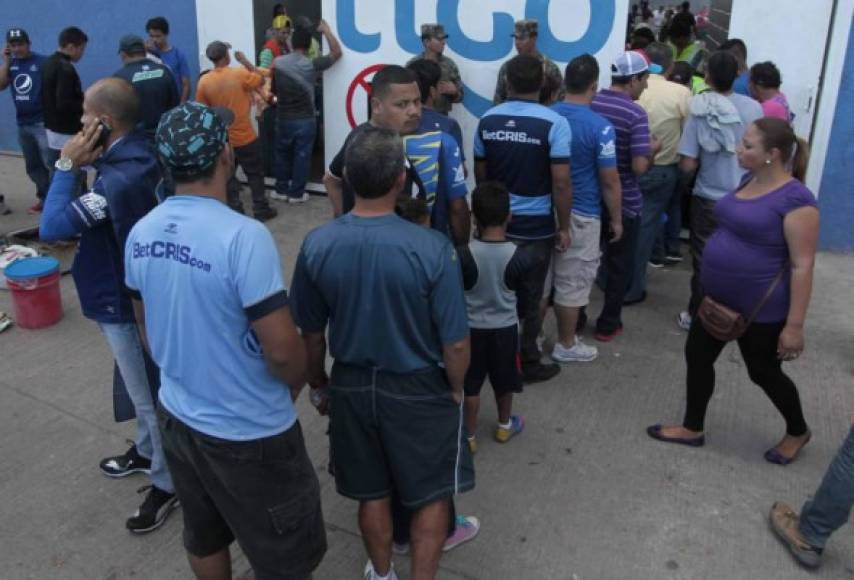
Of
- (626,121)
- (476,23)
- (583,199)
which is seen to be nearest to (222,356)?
(583,199)

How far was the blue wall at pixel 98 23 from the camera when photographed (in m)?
8.60

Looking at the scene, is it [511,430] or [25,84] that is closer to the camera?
[511,430]

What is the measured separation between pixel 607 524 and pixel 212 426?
76.3 inches

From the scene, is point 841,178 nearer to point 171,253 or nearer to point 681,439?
point 681,439

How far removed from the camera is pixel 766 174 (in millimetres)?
3289

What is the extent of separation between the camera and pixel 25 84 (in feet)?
23.3

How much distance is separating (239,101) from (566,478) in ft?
17.3

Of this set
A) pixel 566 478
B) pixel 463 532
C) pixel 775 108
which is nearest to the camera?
pixel 463 532

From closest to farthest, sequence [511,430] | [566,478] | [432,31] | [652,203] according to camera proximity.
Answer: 1. [566,478]
2. [511,430]
3. [652,203]
4. [432,31]

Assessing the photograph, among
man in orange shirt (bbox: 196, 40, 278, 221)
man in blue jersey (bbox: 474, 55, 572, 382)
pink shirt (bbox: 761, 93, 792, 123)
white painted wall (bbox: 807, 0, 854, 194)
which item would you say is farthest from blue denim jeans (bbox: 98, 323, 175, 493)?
white painted wall (bbox: 807, 0, 854, 194)

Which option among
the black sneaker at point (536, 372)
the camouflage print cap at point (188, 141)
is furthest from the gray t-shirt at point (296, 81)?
the camouflage print cap at point (188, 141)

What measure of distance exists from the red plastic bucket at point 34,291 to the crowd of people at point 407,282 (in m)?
1.94

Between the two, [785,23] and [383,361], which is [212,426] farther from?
[785,23]

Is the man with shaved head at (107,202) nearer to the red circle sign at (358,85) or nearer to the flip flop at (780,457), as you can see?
the flip flop at (780,457)
